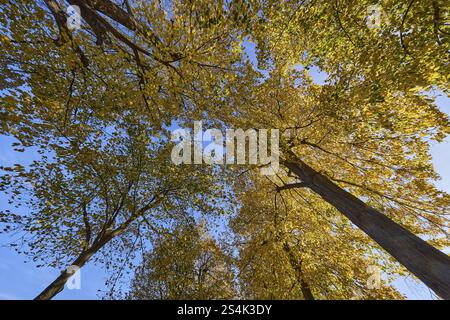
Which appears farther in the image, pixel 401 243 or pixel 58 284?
pixel 58 284

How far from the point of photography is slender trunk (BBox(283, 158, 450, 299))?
12.0 ft

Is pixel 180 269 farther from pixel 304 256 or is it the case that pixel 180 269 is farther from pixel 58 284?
pixel 304 256

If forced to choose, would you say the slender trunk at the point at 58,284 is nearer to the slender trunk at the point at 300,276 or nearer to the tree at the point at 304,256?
the tree at the point at 304,256

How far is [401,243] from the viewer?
4211mm

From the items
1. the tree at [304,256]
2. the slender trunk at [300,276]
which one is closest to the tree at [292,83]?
the tree at [304,256]

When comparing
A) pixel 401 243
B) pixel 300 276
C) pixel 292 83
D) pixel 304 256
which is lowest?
pixel 300 276

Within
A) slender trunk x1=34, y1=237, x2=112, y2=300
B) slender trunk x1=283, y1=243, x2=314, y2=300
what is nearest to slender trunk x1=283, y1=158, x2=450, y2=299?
slender trunk x1=283, y1=243, x2=314, y2=300

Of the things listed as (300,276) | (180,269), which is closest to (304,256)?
(300,276)

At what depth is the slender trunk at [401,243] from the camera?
3.65 m

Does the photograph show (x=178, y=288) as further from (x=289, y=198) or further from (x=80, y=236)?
(x=289, y=198)

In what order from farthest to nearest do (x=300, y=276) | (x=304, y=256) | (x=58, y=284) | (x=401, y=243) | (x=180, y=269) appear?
(x=180, y=269) < (x=300, y=276) < (x=304, y=256) < (x=58, y=284) < (x=401, y=243)

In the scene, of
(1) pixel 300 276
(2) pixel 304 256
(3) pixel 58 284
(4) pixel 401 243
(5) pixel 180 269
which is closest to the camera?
(4) pixel 401 243

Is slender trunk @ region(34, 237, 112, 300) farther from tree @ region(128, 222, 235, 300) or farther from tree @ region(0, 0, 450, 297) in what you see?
tree @ region(0, 0, 450, 297)
